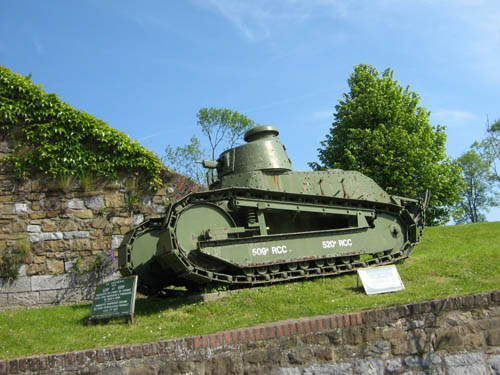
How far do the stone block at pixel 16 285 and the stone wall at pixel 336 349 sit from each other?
586 centimetres

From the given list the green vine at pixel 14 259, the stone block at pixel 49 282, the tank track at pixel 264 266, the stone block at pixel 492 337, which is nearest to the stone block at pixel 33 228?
the green vine at pixel 14 259

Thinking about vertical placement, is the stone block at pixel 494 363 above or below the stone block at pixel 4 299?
below

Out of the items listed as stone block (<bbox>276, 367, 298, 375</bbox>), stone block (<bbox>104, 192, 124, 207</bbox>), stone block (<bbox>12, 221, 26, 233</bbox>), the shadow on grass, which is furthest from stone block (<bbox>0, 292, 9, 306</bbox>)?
stone block (<bbox>276, 367, 298, 375</bbox>)

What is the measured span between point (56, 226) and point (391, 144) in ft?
54.4

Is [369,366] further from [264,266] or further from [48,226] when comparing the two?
[48,226]

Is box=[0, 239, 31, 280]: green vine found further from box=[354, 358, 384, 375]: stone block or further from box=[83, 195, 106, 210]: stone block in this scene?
box=[354, 358, 384, 375]: stone block

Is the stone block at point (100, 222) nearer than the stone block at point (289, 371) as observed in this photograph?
No

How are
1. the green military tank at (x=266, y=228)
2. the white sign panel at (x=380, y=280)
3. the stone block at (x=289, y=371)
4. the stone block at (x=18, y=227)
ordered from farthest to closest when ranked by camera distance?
the stone block at (x=18, y=227) → the green military tank at (x=266, y=228) → the white sign panel at (x=380, y=280) → the stone block at (x=289, y=371)

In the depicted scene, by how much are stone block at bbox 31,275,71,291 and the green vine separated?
0.46 m

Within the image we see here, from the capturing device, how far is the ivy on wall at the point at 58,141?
12133 mm

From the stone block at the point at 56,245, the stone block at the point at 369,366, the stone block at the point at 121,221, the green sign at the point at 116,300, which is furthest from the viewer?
the stone block at the point at 121,221

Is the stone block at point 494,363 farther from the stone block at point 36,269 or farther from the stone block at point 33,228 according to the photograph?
the stone block at point 33,228

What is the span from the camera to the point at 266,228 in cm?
948

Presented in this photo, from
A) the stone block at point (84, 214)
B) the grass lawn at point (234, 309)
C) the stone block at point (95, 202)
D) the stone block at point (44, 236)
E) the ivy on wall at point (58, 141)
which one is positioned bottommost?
the grass lawn at point (234, 309)
